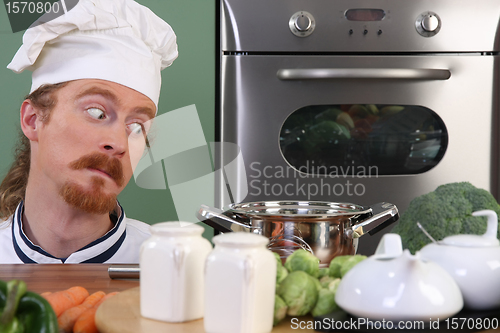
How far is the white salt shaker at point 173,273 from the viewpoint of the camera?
1.75 ft

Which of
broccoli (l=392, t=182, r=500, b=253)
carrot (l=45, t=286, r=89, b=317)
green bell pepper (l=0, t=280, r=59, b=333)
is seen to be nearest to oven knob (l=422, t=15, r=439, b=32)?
broccoli (l=392, t=182, r=500, b=253)

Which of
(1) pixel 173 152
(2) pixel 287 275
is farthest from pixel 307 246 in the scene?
(1) pixel 173 152

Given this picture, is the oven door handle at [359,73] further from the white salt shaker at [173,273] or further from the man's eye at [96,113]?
the white salt shaker at [173,273]

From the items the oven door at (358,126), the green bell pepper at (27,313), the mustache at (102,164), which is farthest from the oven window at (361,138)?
the green bell pepper at (27,313)

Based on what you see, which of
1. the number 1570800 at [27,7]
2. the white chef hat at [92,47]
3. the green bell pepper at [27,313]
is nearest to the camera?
the green bell pepper at [27,313]

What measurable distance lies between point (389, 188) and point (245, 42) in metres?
0.64

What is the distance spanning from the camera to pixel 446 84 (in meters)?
1.51

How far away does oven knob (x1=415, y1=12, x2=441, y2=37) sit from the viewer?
150 centimetres

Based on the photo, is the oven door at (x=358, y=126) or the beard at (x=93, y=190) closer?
the beard at (x=93, y=190)

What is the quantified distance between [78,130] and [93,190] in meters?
0.18

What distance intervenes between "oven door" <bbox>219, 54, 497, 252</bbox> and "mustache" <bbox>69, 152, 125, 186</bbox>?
1.09ft

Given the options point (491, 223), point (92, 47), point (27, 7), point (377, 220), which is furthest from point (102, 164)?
point (491, 223)

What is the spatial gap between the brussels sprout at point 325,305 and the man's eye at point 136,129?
0.97m

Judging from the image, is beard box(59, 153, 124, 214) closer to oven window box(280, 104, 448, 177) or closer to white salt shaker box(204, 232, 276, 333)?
oven window box(280, 104, 448, 177)
